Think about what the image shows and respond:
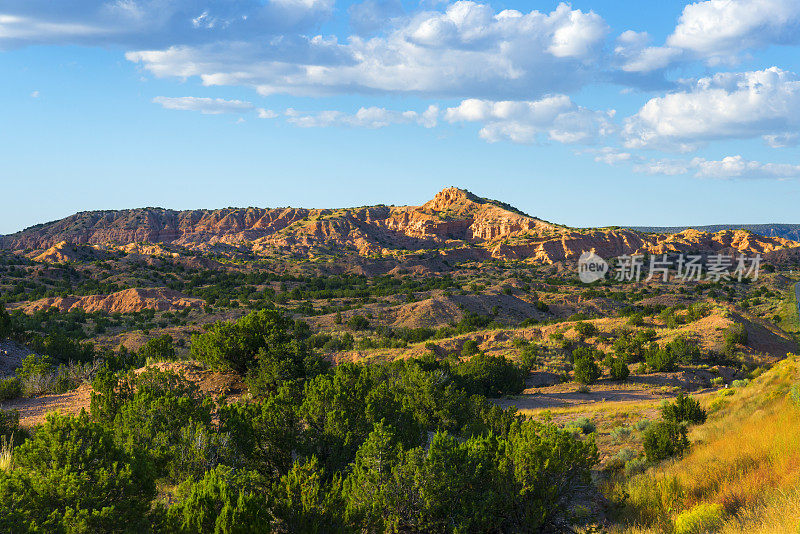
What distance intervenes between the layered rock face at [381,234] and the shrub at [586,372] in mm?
75366

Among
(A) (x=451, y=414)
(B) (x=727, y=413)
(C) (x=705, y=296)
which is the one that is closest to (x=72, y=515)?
(A) (x=451, y=414)

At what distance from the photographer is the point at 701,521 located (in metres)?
8.05

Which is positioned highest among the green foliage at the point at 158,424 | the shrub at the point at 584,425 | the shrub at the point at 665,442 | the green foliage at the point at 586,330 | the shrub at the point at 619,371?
the green foliage at the point at 158,424

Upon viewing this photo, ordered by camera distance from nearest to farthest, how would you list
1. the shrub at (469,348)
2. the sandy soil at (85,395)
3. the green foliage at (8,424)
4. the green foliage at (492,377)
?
the green foliage at (8,424), the sandy soil at (85,395), the green foliage at (492,377), the shrub at (469,348)

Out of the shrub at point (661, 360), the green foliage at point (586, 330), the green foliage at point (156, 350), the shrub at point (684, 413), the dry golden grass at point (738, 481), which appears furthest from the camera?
the green foliage at point (586, 330)

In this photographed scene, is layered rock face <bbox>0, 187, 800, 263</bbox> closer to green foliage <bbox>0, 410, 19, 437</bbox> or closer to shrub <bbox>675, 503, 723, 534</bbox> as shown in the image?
green foliage <bbox>0, 410, 19, 437</bbox>

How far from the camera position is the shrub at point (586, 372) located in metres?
27.9

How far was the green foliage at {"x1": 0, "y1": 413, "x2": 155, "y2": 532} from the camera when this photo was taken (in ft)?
21.4

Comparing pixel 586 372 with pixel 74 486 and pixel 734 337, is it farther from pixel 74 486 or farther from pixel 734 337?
pixel 74 486

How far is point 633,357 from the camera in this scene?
3180 cm

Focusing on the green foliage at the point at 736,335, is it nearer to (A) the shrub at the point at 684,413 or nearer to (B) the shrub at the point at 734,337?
(B) the shrub at the point at 734,337

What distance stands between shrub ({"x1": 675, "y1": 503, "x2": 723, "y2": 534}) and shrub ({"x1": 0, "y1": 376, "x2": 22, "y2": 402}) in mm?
18341

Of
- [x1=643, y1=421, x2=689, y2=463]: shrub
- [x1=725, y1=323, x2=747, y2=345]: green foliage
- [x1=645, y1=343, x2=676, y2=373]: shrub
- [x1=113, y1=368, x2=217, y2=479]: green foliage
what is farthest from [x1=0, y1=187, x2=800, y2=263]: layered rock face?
[x1=113, y1=368, x2=217, y2=479]: green foliage
